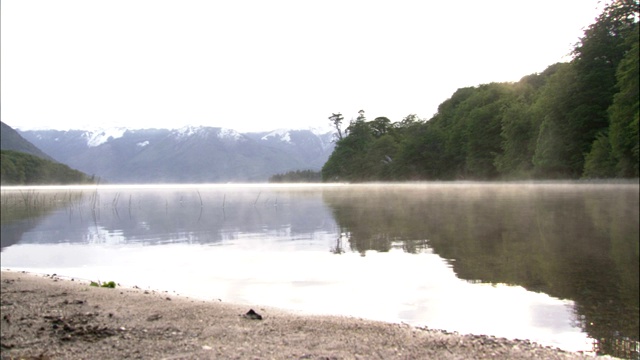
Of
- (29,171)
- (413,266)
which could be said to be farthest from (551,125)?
(29,171)

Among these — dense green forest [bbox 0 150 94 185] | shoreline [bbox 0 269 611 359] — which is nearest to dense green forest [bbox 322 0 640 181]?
shoreline [bbox 0 269 611 359]

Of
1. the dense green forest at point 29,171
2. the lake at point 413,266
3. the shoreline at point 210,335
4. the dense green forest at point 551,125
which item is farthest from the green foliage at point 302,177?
the shoreline at point 210,335

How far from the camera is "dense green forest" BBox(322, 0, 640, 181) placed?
4834 cm

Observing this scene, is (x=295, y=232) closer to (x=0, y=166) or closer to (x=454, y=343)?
(x=454, y=343)

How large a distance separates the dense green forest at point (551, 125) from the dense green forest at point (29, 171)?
13322cm

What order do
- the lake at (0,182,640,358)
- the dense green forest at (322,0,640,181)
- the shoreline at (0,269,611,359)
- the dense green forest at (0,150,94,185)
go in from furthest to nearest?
1. the dense green forest at (0,150,94,185)
2. the dense green forest at (322,0,640,181)
3. the lake at (0,182,640,358)
4. the shoreline at (0,269,611,359)

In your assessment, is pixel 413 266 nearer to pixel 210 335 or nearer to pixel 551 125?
pixel 210 335

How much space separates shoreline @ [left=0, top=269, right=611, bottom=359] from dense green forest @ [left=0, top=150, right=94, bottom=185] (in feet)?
616

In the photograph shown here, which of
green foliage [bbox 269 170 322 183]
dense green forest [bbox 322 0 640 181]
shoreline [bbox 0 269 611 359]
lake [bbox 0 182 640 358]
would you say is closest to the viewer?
shoreline [bbox 0 269 611 359]

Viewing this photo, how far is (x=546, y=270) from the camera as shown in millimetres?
11094

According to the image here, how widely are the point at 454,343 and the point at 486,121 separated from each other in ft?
290

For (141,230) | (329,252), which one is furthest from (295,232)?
(141,230)

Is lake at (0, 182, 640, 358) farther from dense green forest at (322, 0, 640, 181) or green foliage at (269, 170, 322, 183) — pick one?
green foliage at (269, 170, 322, 183)

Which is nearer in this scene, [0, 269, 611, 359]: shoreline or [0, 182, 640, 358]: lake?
[0, 269, 611, 359]: shoreline
